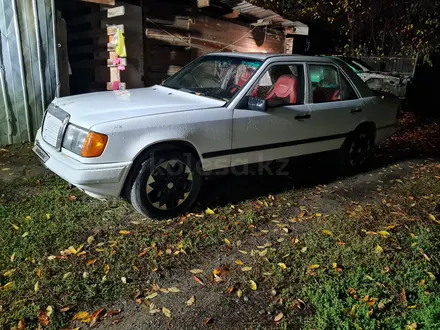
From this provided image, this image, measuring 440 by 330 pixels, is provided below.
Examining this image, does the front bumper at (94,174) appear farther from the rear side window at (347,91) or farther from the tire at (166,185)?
the rear side window at (347,91)

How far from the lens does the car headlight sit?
11.0 ft

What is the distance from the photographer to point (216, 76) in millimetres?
4695

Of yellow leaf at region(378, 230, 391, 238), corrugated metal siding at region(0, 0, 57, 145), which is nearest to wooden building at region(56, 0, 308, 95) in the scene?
A: corrugated metal siding at region(0, 0, 57, 145)

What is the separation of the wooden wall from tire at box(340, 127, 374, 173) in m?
4.44

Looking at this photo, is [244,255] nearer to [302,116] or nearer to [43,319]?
[43,319]

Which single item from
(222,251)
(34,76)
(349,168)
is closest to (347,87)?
(349,168)

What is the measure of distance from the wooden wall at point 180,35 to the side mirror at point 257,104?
441 centimetres

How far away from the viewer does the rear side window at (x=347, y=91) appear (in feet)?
17.2

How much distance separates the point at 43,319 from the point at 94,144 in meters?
1.47

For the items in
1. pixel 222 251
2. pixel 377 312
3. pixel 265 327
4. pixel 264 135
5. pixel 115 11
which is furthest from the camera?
pixel 115 11

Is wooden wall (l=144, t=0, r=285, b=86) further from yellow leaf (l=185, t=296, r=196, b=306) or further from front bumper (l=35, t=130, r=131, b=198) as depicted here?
yellow leaf (l=185, t=296, r=196, b=306)

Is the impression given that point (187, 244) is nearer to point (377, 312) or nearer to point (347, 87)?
point (377, 312)

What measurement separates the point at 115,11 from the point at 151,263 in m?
5.22

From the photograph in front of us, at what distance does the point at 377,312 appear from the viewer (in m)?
2.84
